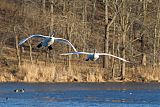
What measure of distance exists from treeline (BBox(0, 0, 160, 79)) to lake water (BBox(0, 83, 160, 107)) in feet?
24.9

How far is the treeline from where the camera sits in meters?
61.6

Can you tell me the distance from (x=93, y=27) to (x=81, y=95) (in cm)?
3792

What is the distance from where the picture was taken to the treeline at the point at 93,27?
6156 centimetres

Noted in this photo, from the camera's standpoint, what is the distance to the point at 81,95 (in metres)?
44.5

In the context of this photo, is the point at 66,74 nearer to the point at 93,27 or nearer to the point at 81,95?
the point at 81,95

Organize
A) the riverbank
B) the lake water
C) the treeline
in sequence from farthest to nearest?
1. the treeline
2. the riverbank
3. the lake water

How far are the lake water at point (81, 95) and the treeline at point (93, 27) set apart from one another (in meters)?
7.59

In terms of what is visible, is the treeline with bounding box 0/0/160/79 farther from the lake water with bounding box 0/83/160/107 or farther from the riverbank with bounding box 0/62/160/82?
the lake water with bounding box 0/83/160/107

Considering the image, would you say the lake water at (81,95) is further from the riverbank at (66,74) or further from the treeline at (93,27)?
the treeline at (93,27)

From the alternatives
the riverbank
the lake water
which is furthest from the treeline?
the lake water

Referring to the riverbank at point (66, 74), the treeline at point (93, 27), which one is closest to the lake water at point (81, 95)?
the riverbank at point (66, 74)

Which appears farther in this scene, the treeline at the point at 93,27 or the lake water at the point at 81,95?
the treeline at the point at 93,27

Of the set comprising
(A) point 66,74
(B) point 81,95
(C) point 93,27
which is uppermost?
(C) point 93,27

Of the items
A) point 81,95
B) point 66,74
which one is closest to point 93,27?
point 66,74
